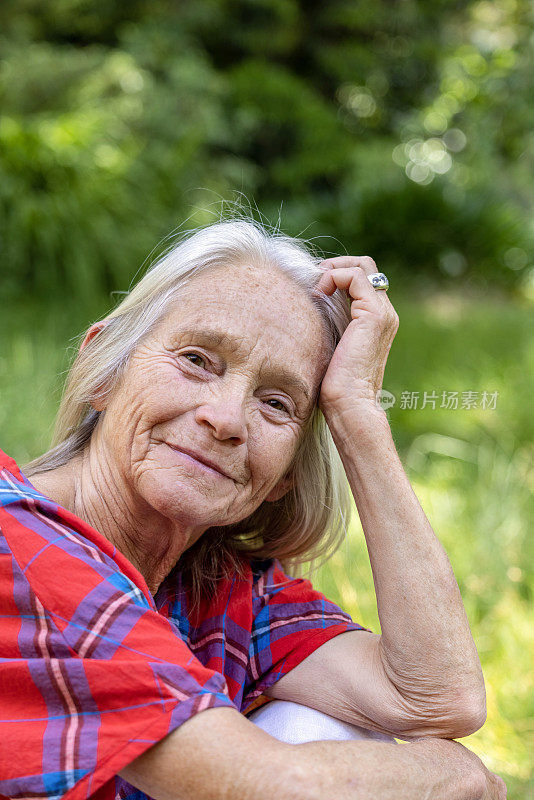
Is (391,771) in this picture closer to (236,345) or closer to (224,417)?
(224,417)

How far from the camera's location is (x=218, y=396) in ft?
4.81

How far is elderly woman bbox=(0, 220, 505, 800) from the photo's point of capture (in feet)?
3.66

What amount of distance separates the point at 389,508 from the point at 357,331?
1.22 ft

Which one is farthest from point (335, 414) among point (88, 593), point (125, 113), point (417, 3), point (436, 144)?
point (417, 3)

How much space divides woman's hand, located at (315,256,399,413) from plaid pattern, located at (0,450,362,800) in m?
0.58

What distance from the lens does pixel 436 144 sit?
12.6m

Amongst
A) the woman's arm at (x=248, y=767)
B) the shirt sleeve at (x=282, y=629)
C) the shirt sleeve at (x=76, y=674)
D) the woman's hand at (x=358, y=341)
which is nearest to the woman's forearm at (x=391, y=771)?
the woman's arm at (x=248, y=767)

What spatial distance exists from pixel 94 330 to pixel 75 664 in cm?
81

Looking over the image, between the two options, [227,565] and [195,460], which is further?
[227,565]

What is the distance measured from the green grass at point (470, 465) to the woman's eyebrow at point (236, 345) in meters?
0.59

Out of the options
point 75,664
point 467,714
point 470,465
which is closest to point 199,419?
point 75,664

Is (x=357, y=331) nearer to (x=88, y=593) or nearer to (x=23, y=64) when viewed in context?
(x=88, y=593)

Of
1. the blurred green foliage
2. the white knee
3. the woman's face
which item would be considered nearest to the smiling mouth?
the woman's face

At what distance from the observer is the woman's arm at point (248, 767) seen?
3.59 ft
